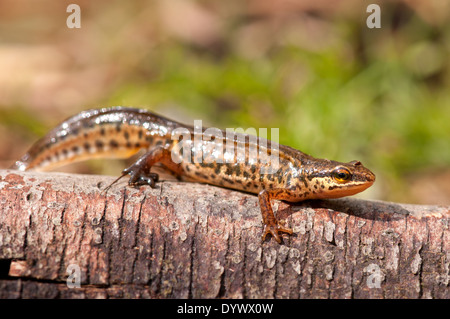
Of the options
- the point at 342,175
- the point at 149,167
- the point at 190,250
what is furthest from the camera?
the point at 149,167

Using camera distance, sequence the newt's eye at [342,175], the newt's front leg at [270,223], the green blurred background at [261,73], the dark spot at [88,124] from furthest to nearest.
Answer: the green blurred background at [261,73] < the dark spot at [88,124] < the newt's eye at [342,175] < the newt's front leg at [270,223]

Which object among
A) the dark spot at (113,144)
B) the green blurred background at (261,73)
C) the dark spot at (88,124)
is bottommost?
the dark spot at (113,144)

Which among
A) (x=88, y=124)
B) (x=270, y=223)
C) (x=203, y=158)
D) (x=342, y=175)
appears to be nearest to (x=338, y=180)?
(x=342, y=175)

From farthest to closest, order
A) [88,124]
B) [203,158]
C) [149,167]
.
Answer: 1. [88,124]
2. [203,158]
3. [149,167]

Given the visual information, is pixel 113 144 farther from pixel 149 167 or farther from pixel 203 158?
pixel 203 158

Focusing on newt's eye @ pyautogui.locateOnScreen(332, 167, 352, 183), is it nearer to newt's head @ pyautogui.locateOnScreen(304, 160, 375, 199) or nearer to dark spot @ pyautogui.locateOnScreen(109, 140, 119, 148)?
newt's head @ pyautogui.locateOnScreen(304, 160, 375, 199)

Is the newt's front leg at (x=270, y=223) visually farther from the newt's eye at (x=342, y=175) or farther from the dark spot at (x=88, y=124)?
the dark spot at (x=88, y=124)

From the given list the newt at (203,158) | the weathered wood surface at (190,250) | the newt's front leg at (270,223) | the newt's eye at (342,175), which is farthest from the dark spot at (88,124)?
the newt's eye at (342,175)
